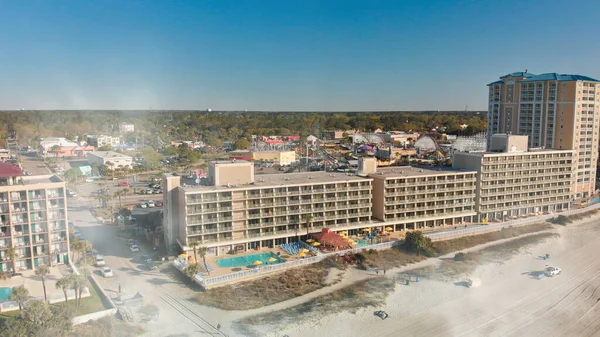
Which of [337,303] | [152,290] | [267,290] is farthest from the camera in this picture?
[267,290]

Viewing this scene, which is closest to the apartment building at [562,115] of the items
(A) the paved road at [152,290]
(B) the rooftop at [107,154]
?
(A) the paved road at [152,290]

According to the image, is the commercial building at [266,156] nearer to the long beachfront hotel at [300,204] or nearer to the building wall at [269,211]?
the long beachfront hotel at [300,204]

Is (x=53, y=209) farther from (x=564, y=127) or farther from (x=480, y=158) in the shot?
(x=564, y=127)

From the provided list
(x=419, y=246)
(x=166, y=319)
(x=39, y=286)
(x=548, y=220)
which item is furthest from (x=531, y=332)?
(x=39, y=286)

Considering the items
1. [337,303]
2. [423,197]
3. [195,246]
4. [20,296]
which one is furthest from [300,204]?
[20,296]

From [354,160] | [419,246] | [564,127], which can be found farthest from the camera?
[354,160]

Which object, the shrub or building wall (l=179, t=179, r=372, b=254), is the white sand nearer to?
the shrub

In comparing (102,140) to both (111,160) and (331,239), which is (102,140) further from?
(331,239)
